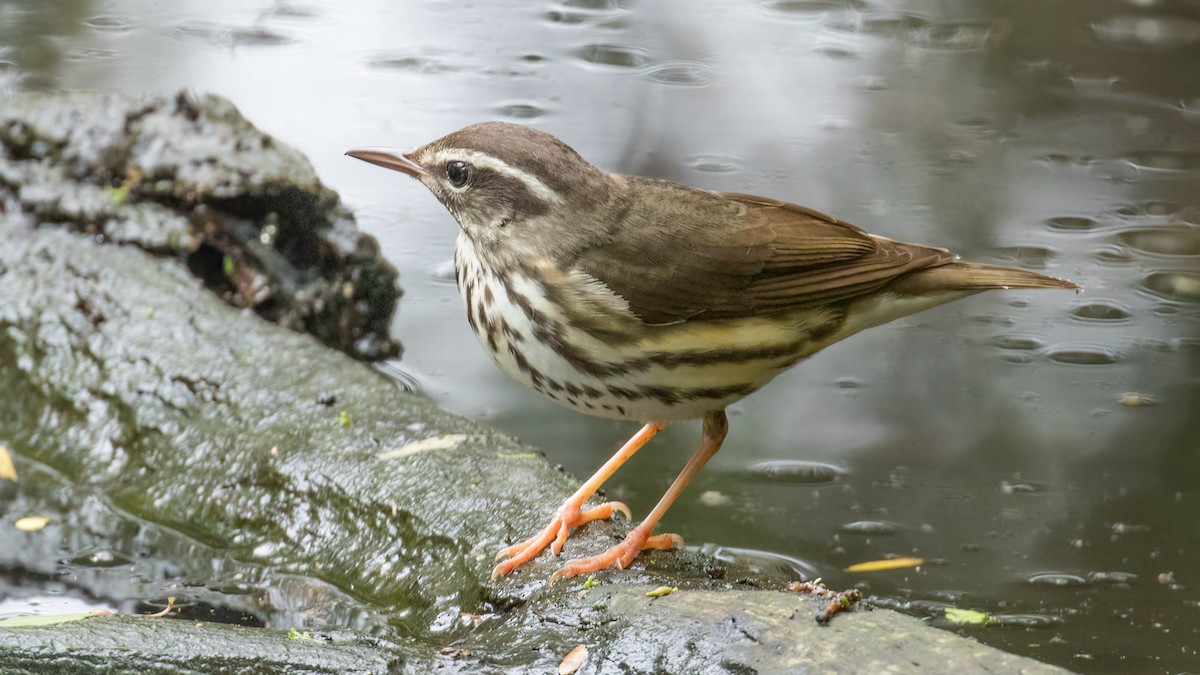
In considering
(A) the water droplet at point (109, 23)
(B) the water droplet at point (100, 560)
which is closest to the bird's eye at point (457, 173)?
(B) the water droplet at point (100, 560)

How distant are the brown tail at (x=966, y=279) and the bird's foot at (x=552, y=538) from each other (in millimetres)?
1214

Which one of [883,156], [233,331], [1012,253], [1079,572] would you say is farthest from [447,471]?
[883,156]

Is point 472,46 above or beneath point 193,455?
above

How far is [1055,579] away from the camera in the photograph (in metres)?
5.17

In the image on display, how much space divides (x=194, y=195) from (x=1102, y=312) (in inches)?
192

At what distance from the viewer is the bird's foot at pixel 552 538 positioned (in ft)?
13.0

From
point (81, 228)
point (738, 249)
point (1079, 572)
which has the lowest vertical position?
point (1079, 572)

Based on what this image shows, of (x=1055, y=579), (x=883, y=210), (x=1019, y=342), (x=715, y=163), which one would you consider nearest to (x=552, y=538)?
(x=1055, y=579)

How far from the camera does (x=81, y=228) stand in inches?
220

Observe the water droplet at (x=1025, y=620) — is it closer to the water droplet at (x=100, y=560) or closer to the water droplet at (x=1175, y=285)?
the water droplet at (x=100, y=560)

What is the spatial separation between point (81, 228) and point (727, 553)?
9.68 feet

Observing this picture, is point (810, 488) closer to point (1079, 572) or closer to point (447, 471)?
point (1079, 572)

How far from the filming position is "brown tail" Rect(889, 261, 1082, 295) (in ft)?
13.7

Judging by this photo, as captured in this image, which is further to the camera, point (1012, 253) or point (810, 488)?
point (1012, 253)
